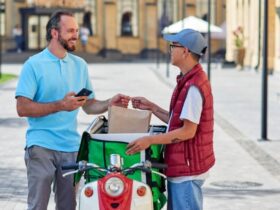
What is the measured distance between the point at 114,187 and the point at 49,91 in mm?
1208

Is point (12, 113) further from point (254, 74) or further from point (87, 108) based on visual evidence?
point (254, 74)

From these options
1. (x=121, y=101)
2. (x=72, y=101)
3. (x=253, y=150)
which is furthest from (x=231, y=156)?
(x=72, y=101)

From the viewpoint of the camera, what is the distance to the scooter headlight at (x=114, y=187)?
5115mm

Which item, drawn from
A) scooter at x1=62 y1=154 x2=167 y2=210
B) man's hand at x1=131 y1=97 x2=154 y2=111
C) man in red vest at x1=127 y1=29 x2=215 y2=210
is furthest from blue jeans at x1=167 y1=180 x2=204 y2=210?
man's hand at x1=131 y1=97 x2=154 y2=111

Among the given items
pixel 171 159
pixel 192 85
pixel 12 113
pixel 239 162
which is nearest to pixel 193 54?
pixel 192 85

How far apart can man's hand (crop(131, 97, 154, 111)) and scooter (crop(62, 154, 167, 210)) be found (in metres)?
0.94

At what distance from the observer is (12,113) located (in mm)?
21281

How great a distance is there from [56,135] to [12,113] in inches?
604

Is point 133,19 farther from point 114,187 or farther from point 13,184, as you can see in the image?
point 114,187

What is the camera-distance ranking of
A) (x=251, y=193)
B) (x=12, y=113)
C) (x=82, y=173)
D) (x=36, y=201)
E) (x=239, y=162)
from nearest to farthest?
1. (x=82, y=173)
2. (x=36, y=201)
3. (x=251, y=193)
4. (x=239, y=162)
5. (x=12, y=113)

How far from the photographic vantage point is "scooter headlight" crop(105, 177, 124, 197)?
512 cm

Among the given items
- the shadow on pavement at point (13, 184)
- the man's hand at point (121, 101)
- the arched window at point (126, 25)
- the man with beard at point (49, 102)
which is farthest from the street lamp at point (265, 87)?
the arched window at point (126, 25)

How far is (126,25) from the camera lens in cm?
7388

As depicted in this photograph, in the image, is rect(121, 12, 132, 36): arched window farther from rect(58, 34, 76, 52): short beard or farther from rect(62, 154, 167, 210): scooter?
rect(62, 154, 167, 210): scooter
